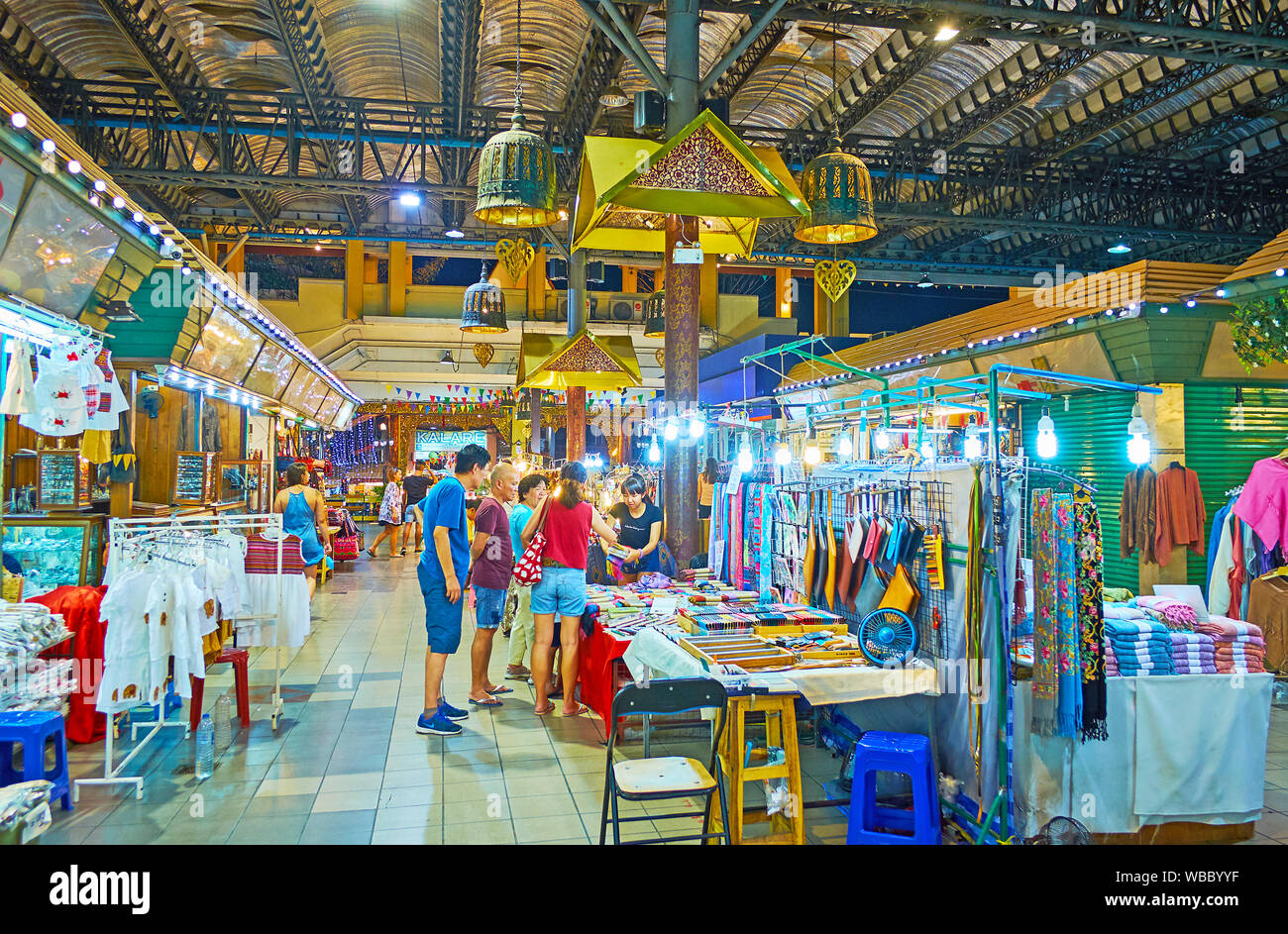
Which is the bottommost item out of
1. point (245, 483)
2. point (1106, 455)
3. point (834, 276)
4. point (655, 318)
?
point (245, 483)

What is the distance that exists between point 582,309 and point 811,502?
718 cm

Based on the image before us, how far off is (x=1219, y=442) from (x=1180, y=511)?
842 mm

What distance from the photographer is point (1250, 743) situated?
397 centimetres

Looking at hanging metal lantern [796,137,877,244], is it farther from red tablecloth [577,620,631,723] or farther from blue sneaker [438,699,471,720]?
blue sneaker [438,699,471,720]

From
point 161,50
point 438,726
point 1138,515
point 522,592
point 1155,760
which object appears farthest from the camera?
point 161,50

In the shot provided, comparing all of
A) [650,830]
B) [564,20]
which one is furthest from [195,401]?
[650,830]

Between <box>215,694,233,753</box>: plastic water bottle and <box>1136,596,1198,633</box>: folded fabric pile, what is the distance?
505 centimetres

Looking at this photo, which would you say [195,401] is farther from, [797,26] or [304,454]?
[304,454]

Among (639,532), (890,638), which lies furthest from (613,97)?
(890,638)

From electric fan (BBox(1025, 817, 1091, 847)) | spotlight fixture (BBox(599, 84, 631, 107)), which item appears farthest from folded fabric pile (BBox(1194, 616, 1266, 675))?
spotlight fixture (BBox(599, 84, 631, 107))

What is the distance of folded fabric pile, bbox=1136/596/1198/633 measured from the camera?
4.18 metres

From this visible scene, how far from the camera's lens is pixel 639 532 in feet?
23.4

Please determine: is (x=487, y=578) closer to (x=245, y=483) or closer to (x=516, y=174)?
(x=516, y=174)

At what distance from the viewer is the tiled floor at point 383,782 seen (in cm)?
396
